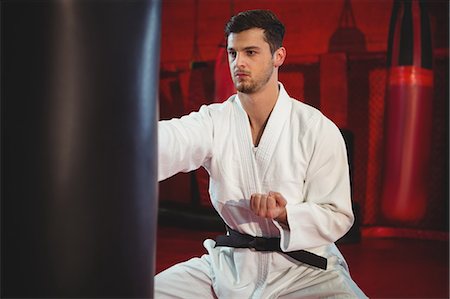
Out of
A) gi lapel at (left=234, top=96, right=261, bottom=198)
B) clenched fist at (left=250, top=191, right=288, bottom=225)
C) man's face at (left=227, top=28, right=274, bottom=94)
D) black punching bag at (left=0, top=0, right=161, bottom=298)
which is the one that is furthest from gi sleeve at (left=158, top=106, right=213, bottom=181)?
black punching bag at (left=0, top=0, right=161, bottom=298)

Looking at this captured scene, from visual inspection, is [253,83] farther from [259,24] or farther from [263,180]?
[263,180]

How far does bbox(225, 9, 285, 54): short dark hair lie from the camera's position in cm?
239

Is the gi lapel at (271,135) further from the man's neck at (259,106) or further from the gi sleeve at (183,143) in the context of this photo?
the gi sleeve at (183,143)

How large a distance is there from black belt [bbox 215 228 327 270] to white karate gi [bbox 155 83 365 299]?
0.02 m

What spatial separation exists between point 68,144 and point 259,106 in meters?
1.42

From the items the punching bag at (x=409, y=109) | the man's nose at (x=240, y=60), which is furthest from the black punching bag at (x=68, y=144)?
the punching bag at (x=409, y=109)

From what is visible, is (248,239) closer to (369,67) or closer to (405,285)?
(405,285)

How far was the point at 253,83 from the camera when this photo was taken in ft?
7.72

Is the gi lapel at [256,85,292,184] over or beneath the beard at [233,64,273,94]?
beneath

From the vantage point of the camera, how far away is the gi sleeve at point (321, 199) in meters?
2.12

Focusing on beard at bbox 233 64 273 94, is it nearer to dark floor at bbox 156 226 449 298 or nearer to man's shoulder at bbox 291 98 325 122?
man's shoulder at bbox 291 98 325 122

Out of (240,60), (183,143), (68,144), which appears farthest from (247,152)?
(68,144)

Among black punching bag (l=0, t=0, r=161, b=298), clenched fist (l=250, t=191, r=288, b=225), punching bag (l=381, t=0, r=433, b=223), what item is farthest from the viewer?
punching bag (l=381, t=0, r=433, b=223)

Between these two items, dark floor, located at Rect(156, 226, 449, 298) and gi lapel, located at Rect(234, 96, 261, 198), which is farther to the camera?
dark floor, located at Rect(156, 226, 449, 298)
